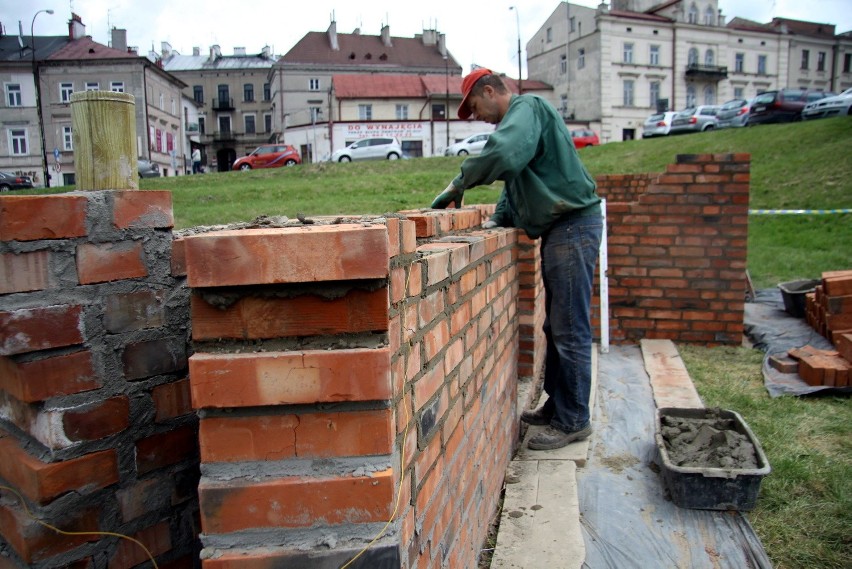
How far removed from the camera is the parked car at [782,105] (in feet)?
80.4

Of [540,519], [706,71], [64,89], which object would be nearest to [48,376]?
[540,519]

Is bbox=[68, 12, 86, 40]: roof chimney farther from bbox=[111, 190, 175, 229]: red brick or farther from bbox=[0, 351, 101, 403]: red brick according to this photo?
bbox=[0, 351, 101, 403]: red brick

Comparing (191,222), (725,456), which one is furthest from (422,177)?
(725,456)

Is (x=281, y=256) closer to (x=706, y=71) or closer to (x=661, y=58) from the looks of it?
(x=661, y=58)

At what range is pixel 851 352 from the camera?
4211mm

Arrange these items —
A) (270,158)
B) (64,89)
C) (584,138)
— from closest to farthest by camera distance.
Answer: (584,138) < (270,158) < (64,89)

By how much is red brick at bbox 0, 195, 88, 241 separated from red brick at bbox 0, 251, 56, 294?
0.04 metres

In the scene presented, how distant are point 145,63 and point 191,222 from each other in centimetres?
3206

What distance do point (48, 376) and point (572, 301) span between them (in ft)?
7.93

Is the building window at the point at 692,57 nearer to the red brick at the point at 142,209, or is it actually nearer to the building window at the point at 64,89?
the building window at the point at 64,89

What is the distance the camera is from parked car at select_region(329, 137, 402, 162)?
90.6 ft

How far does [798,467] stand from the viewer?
297 cm

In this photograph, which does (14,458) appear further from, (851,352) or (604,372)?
(851,352)

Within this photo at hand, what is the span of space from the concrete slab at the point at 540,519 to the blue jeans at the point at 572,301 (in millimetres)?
388
